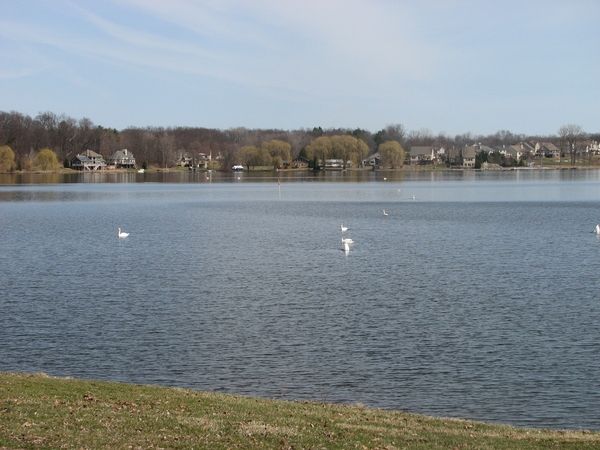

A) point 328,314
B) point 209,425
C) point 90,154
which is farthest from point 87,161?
point 209,425

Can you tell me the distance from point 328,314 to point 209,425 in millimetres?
12780

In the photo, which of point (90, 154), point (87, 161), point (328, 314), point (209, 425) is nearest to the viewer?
point (209, 425)

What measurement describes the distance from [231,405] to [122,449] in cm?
364

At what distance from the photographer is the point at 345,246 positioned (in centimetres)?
3888

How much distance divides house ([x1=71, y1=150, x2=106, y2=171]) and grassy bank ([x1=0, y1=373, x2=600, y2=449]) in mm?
185603

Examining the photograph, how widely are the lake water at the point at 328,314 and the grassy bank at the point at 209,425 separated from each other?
259 centimetres

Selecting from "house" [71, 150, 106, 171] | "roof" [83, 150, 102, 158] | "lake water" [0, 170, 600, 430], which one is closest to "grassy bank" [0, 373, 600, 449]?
"lake water" [0, 170, 600, 430]

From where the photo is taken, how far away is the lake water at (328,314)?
16.8 m

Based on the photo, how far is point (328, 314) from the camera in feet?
77.3

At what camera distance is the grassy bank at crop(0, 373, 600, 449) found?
10.1m

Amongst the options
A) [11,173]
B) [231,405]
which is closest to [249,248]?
[231,405]

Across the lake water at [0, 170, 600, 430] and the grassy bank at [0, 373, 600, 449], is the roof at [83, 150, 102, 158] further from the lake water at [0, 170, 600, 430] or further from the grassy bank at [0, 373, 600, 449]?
the grassy bank at [0, 373, 600, 449]

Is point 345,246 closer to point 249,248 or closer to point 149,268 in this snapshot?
point 249,248

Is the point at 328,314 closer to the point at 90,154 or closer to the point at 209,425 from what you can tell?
the point at 209,425
